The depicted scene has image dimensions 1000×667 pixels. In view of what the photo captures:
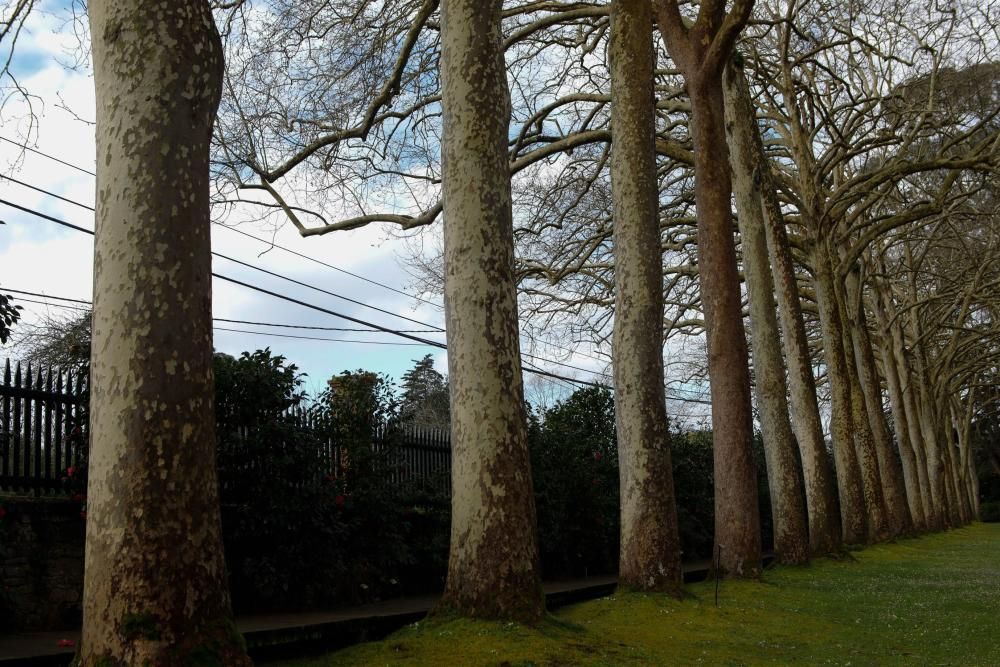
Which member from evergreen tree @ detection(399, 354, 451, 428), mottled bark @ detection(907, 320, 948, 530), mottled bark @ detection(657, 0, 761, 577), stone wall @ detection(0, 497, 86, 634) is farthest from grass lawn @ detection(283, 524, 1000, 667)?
evergreen tree @ detection(399, 354, 451, 428)

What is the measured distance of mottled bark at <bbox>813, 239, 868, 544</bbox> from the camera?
834 inches

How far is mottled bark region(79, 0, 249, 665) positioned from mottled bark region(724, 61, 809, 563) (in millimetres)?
12905

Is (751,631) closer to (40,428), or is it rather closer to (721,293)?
(721,293)

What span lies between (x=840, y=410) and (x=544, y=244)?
25.8 ft

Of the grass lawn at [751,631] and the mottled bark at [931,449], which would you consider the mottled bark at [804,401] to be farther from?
the mottled bark at [931,449]

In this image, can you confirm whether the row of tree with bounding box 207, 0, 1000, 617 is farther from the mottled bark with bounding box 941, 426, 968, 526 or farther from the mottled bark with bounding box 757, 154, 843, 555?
the mottled bark with bounding box 941, 426, 968, 526

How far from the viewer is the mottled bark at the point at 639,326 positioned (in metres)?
10.1

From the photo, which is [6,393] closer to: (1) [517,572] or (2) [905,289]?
(1) [517,572]

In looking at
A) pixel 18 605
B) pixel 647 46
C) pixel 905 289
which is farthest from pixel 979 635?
pixel 905 289

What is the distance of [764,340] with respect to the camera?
16672mm

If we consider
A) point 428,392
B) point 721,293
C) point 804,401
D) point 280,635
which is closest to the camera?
point 280,635

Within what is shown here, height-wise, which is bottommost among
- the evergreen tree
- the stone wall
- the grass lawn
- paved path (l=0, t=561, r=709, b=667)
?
the grass lawn

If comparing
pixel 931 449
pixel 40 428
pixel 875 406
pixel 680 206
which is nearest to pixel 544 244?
pixel 680 206

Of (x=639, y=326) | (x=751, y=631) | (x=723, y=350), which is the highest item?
(x=723, y=350)
